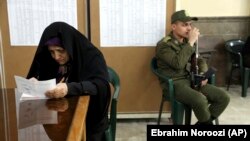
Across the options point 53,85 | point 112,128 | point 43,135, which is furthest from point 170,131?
point 43,135

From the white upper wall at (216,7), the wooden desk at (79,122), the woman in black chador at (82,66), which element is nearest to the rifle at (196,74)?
the woman in black chador at (82,66)

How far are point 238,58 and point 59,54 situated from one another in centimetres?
282

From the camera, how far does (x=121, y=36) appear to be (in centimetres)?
309

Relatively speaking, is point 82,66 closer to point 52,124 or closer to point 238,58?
point 52,124

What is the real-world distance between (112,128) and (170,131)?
0.46m

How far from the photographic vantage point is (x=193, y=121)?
11.0ft

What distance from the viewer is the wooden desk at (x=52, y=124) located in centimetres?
130

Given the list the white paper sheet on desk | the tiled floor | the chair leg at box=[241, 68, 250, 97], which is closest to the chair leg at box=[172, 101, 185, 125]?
the tiled floor

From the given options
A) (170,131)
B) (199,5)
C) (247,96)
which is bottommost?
(247,96)

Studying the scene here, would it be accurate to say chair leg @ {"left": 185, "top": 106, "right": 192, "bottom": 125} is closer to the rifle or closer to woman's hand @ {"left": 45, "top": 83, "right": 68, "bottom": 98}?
the rifle

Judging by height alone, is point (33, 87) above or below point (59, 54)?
below

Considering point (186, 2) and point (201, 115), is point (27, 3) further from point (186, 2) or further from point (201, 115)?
point (186, 2)

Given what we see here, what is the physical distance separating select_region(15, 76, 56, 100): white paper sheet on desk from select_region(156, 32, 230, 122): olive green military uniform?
130 centimetres

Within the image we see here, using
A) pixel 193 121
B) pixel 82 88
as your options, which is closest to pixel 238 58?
pixel 193 121
